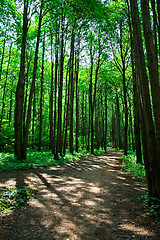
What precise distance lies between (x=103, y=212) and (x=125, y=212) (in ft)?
1.74

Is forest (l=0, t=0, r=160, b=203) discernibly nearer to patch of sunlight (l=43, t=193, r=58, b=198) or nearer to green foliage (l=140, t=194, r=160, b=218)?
green foliage (l=140, t=194, r=160, b=218)

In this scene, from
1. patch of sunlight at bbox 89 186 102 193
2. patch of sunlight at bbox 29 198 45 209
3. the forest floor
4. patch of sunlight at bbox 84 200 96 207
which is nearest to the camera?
the forest floor

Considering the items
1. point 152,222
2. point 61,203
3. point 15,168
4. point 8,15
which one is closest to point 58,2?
point 8,15

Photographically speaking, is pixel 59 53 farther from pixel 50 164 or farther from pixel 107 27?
pixel 50 164

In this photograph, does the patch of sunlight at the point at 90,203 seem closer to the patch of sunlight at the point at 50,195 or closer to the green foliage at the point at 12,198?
the patch of sunlight at the point at 50,195

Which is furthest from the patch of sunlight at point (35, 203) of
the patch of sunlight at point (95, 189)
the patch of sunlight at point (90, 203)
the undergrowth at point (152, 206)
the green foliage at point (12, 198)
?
the undergrowth at point (152, 206)

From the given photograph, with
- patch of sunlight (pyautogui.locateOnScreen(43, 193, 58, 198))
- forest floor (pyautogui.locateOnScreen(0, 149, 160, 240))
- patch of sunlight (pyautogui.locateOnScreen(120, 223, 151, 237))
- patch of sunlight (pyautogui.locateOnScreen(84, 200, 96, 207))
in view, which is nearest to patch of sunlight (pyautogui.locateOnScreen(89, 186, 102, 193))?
forest floor (pyautogui.locateOnScreen(0, 149, 160, 240))

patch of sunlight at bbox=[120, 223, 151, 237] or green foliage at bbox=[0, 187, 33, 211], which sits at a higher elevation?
green foliage at bbox=[0, 187, 33, 211]

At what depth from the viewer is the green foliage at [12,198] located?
12.6 feet

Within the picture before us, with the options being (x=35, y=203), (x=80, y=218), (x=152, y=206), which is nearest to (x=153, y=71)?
(x=152, y=206)

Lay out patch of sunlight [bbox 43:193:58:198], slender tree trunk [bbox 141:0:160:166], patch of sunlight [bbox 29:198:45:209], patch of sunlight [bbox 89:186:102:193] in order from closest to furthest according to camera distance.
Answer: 1. slender tree trunk [bbox 141:0:160:166]
2. patch of sunlight [bbox 29:198:45:209]
3. patch of sunlight [bbox 43:193:58:198]
4. patch of sunlight [bbox 89:186:102:193]

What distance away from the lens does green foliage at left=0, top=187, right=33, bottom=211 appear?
3.85 m

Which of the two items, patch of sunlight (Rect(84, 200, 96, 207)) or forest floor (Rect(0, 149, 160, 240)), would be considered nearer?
forest floor (Rect(0, 149, 160, 240))

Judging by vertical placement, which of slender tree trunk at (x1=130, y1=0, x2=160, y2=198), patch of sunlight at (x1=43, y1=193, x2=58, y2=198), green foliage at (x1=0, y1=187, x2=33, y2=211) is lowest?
patch of sunlight at (x1=43, y1=193, x2=58, y2=198)
